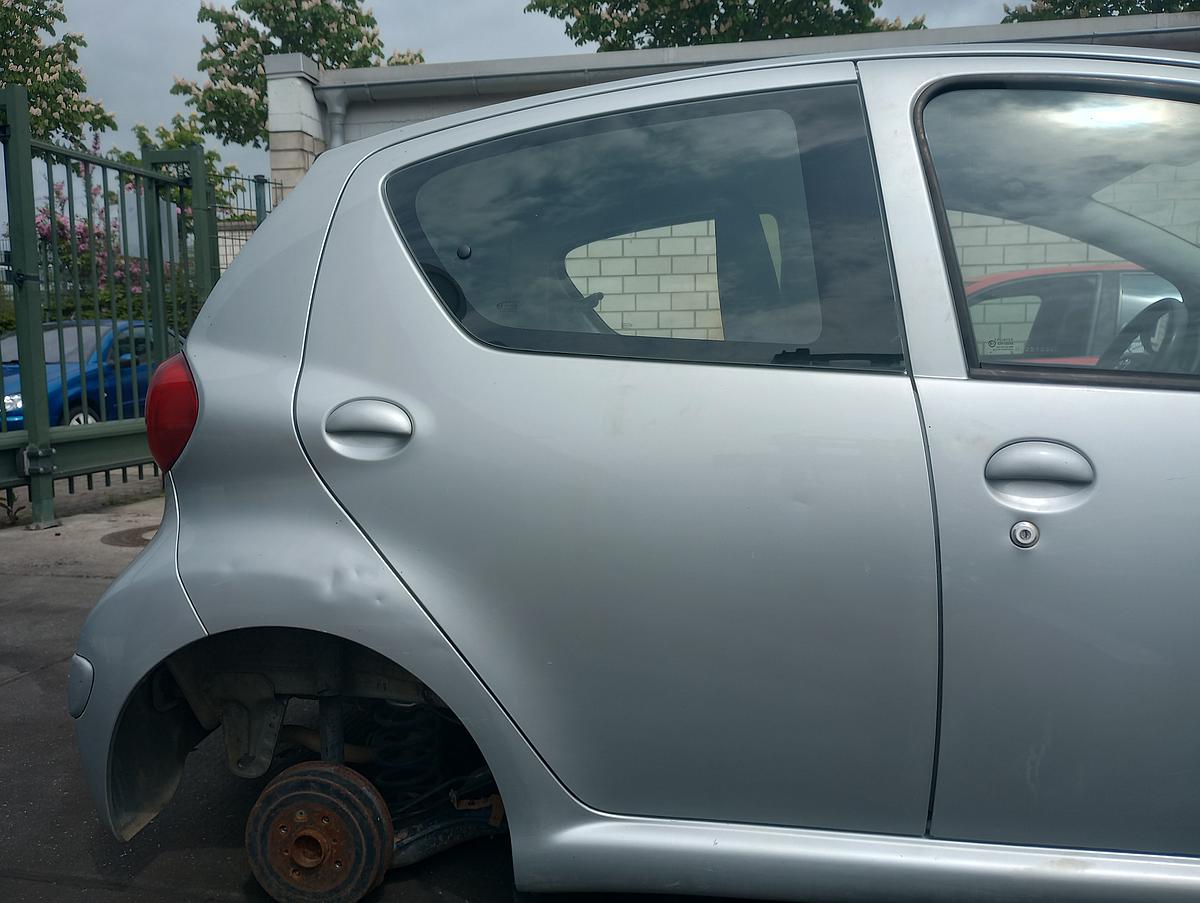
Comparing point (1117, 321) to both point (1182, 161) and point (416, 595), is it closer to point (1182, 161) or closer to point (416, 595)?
point (1182, 161)

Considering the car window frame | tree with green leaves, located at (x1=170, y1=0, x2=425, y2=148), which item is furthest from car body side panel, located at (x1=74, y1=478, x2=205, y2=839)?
tree with green leaves, located at (x1=170, y1=0, x2=425, y2=148)

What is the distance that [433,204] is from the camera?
6.42 ft

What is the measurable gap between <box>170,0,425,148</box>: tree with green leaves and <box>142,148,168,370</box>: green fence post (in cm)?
2658

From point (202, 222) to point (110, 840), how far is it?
249 inches

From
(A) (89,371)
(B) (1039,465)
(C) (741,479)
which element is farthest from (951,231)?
(A) (89,371)

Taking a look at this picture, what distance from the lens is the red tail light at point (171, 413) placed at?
192 centimetres

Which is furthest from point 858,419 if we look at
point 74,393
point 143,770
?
point 74,393

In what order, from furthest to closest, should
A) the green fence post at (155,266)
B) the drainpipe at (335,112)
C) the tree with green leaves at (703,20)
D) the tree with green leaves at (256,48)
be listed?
the tree with green leaves at (256,48) → the tree with green leaves at (703,20) → the drainpipe at (335,112) → the green fence post at (155,266)

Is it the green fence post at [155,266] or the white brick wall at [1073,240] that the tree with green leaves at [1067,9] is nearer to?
the green fence post at [155,266]

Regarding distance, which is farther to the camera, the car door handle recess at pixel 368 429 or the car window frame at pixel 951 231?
the car door handle recess at pixel 368 429

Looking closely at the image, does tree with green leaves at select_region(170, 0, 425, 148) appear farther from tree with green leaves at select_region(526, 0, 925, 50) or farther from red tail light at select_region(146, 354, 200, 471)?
red tail light at select_region(146, 354, 200, 471)

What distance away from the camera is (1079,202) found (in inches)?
72.2

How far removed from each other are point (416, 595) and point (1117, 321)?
134cm

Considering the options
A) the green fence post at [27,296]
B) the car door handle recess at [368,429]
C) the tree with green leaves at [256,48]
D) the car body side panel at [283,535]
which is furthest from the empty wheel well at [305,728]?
the tree with green leaves at [256,48]
